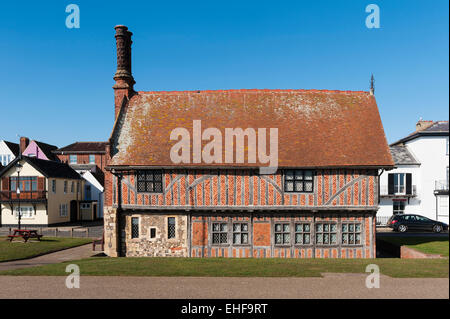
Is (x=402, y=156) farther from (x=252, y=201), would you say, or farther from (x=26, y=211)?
(x=26, y=211)

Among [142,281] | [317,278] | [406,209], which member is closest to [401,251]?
[317,278]

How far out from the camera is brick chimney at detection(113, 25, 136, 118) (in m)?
20.1

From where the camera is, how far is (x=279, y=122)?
62.7ft

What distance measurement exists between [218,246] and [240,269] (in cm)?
524

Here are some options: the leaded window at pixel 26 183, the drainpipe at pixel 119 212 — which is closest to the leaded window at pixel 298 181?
the drainpipe at pixel 119 212

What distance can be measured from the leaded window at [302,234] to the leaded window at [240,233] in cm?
265

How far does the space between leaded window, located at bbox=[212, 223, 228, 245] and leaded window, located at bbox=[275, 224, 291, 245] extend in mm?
2656

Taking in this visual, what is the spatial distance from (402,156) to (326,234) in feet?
65.2

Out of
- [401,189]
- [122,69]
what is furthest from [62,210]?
[401,189]

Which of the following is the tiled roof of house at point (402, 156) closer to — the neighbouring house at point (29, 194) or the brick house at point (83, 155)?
the neighbouring house at point (29, 194)

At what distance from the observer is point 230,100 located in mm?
20484

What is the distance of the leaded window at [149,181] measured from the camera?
17.7m

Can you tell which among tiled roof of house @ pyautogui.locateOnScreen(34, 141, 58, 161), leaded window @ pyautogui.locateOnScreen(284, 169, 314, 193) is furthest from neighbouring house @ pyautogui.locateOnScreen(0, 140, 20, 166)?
leaded window @ pyautogui.locateOnScreen(284, 169, 314, 193)

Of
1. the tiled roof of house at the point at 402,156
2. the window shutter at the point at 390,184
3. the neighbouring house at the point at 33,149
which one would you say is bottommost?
the window shutter at the point at 390,184
